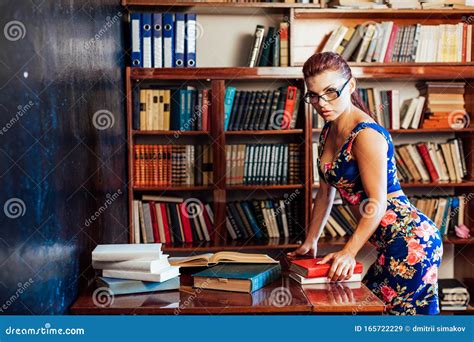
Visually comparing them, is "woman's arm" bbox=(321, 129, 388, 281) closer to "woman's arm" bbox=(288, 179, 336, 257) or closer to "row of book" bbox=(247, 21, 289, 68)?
"woman's arm" bbox=(288, 179, 336, 257)

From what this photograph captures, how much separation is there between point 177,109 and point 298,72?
77cm

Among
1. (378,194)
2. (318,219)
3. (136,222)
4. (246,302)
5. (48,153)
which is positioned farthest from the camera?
(136,222)

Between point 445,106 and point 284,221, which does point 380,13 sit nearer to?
point 445,106

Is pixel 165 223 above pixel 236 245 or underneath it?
above

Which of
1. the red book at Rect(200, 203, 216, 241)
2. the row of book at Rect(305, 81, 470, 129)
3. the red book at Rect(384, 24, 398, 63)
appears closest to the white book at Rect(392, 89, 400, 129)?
the row of book at Rect(305, 81, 470, 129)

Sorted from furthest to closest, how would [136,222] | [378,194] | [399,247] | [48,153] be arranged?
[136,222], [399,247], [378,194], [48,153]

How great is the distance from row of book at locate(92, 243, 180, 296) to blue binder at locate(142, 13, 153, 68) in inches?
82.9

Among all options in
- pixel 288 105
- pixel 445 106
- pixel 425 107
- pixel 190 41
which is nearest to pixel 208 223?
pixel 288 105

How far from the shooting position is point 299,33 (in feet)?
13.7

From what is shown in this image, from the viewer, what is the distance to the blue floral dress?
221 cm

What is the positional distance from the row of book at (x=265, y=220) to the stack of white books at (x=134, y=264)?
2091 mm

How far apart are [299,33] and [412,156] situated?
1073 millimetres

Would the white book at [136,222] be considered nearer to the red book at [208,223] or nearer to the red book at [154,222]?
the red book at [154,222]

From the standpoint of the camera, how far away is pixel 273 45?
3.92m
